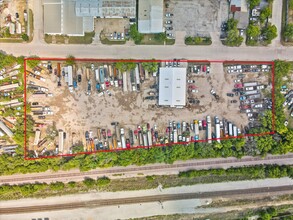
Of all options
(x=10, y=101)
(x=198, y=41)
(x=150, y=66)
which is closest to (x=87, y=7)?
(x=150, y=66)

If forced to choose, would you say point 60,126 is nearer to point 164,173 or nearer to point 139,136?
point 139,136

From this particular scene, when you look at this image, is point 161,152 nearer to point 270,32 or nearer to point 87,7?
point 87,7

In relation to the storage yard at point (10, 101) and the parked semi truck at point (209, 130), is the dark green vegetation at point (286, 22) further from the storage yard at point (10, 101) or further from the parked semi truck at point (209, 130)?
the storage yard at point (10, 101)

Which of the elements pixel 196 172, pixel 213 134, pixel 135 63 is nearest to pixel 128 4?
pixel 135 63

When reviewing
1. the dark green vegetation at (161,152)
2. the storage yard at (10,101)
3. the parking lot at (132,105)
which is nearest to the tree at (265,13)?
the dark green vegetation at (161,152)

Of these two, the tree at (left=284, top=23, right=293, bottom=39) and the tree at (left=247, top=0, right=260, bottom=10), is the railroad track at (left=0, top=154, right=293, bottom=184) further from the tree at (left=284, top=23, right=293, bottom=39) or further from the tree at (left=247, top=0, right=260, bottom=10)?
the tree at (left=247, top=0, right=260, bottom=10)

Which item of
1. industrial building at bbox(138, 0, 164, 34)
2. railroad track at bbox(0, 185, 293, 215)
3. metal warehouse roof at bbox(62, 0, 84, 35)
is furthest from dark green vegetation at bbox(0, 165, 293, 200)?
metal warehouse roof at bbox(62, 0, 84, 35)
